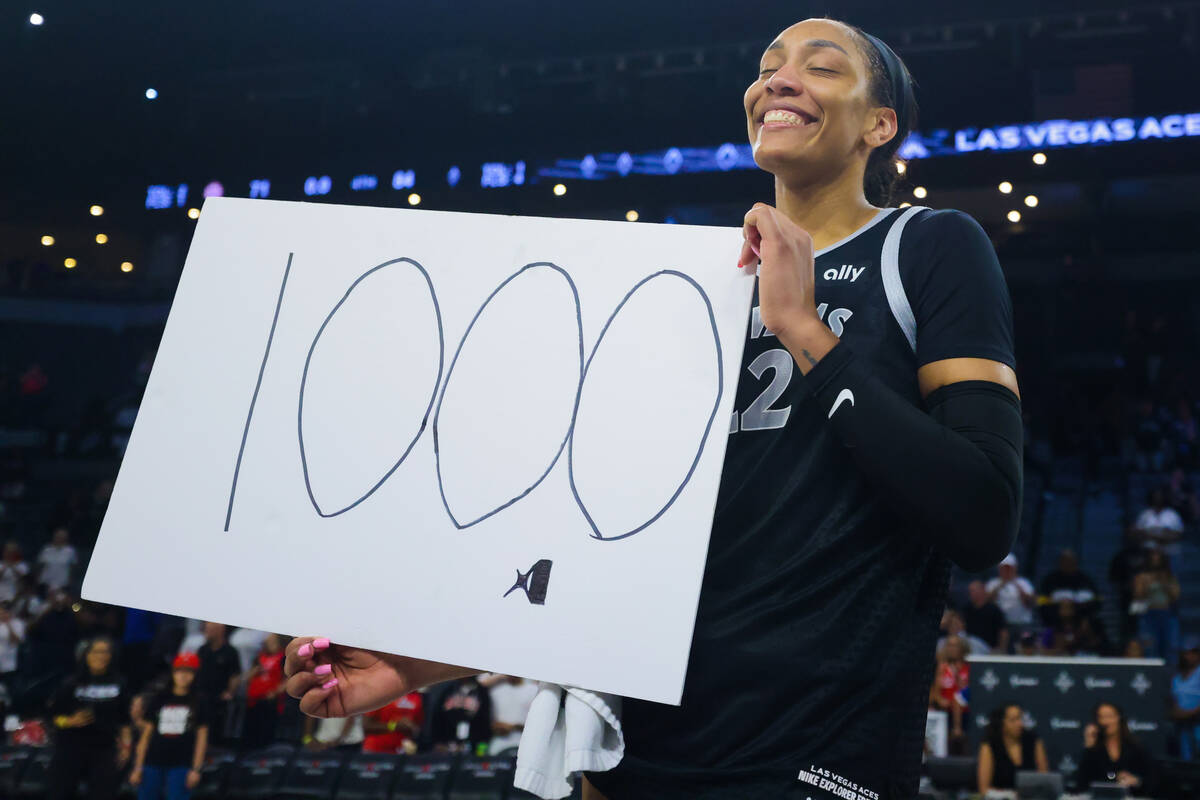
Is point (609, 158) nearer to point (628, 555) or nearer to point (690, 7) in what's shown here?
point (690, 7)

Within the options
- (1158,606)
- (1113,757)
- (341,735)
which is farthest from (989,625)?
(341,735)

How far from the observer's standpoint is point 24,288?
1806 cm

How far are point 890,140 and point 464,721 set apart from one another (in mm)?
7105

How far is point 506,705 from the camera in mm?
8148

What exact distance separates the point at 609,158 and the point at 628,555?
509 inches

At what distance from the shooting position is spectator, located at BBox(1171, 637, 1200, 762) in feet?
25.9

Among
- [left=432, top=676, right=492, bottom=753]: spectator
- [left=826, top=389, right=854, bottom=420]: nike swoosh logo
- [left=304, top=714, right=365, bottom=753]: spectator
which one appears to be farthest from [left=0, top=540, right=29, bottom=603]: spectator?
[left=826, top=389, right=854, bottom=420]: nike swoosh logo

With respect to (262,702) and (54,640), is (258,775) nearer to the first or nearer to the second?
(262,702)

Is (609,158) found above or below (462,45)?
below

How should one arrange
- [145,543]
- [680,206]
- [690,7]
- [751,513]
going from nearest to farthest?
[751,513] → [145,543] → [690,7] → [680,206]

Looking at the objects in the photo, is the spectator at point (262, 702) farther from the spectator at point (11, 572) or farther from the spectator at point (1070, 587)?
the spectator at point (1070, 587)

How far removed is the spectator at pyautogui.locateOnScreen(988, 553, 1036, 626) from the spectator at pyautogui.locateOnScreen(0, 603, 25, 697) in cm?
856

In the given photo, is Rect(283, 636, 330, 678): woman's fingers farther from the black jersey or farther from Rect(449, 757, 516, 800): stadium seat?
Rect(449, 757, 516, 800): stadium seat

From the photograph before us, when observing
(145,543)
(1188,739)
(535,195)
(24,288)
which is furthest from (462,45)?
(145,543)
